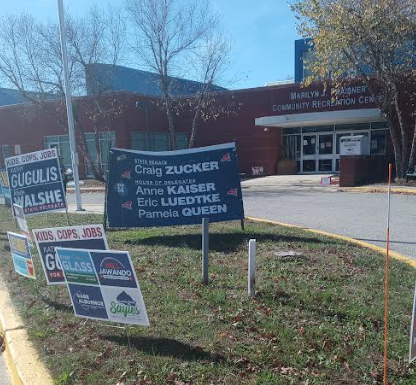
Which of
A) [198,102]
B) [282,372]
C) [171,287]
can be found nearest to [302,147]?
[198,102]

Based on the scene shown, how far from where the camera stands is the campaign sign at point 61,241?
443 centimetres

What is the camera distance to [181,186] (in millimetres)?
7477

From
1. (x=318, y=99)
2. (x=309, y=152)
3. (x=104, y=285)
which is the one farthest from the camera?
(x=309, y=152)

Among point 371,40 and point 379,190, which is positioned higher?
point 371,40

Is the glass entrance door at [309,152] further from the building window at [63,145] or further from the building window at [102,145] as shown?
the building window at [63,145]

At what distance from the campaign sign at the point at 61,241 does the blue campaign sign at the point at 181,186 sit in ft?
9.24

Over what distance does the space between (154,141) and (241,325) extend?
82.7 ft

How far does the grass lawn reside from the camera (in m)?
3.20

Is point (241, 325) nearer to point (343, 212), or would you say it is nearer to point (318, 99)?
point (343, 212)

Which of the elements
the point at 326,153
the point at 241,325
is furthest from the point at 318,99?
the point at 241,325

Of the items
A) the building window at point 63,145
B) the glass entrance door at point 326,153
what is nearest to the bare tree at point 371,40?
the glass entrance door at point 326,153

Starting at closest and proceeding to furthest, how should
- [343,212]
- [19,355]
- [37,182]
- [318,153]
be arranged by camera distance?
[19,355] → [37,182] → [343,212] → [318,153]

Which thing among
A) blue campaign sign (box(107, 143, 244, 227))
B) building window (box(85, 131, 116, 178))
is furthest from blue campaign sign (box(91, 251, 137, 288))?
building window (box(85, 131, 116, 178))

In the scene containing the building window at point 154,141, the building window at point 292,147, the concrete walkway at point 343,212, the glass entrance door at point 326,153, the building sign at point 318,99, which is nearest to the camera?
the concrete walkway at point 343,212
